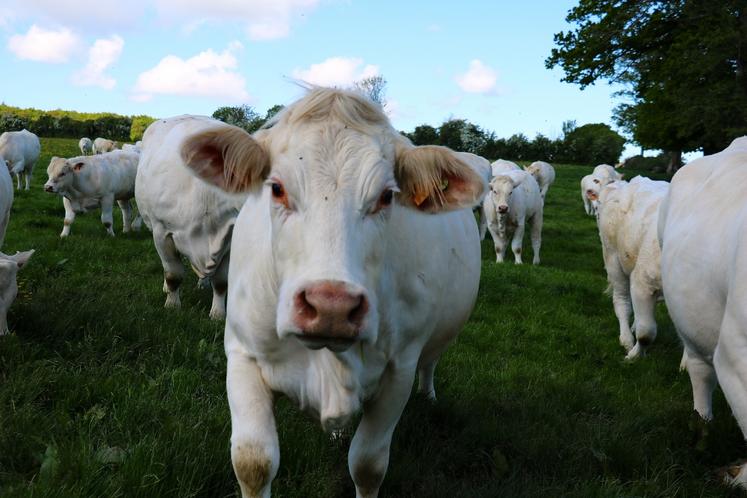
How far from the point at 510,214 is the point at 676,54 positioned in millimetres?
15979

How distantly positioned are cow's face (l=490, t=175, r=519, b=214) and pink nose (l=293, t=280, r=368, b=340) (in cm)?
1122

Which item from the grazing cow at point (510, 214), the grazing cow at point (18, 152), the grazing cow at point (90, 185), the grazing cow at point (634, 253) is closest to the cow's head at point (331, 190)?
the grazing cow at point (634, 253)

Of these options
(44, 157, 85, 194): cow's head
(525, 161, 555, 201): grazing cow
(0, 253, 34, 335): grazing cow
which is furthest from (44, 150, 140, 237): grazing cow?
(525, 161, 555, 201): grazing cow

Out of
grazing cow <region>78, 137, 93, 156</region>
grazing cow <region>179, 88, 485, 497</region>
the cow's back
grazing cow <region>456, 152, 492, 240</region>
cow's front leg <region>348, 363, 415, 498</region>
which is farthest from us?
grazing cow <region>78, 137, 93, 156</region>

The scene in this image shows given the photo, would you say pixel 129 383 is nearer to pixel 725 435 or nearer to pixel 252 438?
pixel 252 438

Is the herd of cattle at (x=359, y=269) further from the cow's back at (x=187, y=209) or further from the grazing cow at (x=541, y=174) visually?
the grazing cow at (x=541, y=174)

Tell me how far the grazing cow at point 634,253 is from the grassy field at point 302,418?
369 mm

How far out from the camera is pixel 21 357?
3938mm

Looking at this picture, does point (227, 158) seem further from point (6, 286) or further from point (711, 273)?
point (6, 286)

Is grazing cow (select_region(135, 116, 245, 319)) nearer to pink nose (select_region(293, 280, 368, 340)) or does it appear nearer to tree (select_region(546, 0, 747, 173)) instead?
pink nose (select_region(293, 280, 368, 340))

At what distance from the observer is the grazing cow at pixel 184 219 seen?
6.16 m

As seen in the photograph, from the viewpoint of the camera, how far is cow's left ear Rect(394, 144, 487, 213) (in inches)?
102

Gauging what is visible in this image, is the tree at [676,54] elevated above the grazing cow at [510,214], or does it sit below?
above

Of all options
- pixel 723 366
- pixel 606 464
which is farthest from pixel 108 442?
pixel 723 366
